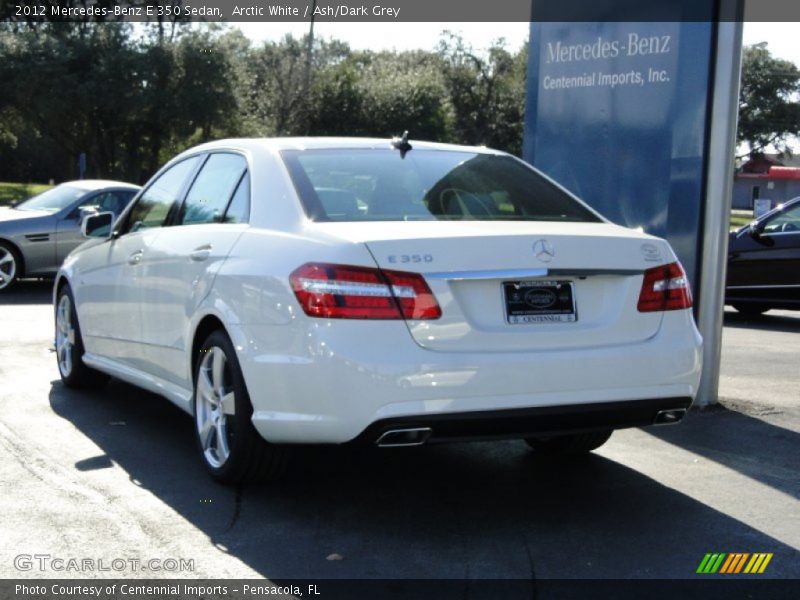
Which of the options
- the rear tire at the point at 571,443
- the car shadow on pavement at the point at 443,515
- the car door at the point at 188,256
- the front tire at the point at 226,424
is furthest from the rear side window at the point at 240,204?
the rear tire at the point at 571,443

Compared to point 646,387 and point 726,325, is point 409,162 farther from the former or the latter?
point 726,325

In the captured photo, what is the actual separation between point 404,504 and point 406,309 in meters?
1.09

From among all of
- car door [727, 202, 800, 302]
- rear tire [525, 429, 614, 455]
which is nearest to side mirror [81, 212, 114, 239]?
rear tire [525, 429, 614, 455]

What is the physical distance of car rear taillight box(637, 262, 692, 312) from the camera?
4.64 m

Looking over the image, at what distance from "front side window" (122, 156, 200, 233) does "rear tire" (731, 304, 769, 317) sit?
8.29 meters

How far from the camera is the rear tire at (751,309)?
42.2ft

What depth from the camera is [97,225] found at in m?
7.05

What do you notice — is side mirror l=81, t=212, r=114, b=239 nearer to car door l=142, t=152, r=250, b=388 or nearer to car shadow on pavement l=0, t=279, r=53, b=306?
car door l=142, t=152, r=250, b=388

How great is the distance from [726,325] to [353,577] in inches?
361

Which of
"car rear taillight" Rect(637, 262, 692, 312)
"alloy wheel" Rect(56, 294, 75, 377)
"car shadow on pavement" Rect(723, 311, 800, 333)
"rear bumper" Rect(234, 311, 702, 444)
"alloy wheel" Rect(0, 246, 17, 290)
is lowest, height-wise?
"car shadow on pavement" Rect(723, 311, 800, 333)

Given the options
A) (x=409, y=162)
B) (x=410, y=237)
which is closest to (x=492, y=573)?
(x=410, y=237)

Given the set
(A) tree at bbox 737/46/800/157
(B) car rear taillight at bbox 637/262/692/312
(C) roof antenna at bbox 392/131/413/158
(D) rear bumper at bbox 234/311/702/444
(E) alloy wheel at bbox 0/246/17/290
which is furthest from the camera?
(A) tree at bbox 737/46/800/157

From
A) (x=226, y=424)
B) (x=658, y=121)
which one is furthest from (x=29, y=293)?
(x=226, y=424)

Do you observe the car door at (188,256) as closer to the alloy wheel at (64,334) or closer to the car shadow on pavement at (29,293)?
the alloy wheel at (64,334)
